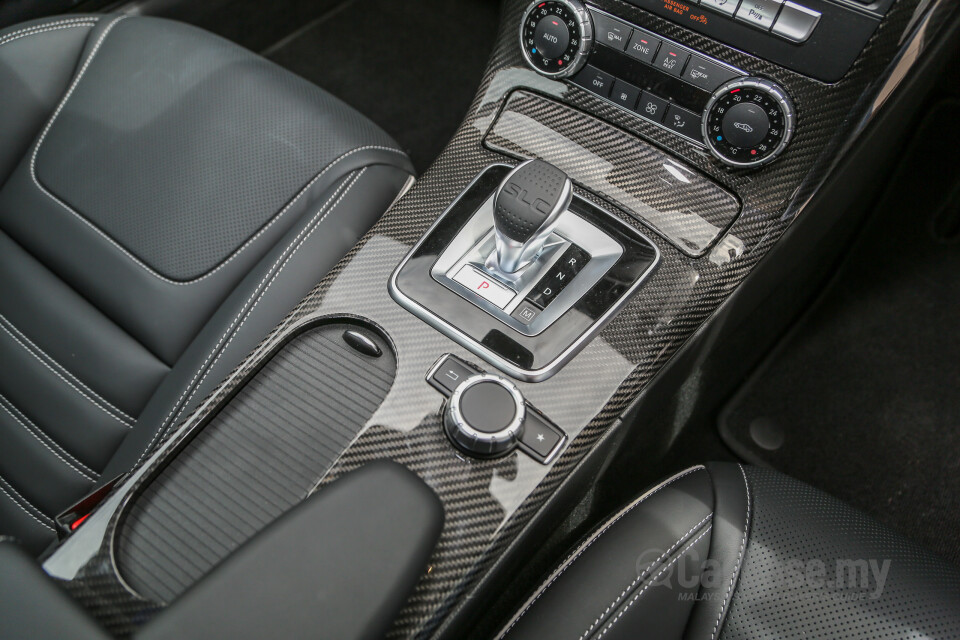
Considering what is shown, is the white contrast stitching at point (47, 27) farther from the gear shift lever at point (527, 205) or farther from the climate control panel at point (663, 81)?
the gear shift lever at point (527, 205)

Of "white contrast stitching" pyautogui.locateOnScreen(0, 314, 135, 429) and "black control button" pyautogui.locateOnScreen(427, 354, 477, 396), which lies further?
"white contrast stitching" pyautogui.locateOnScreen(0, 314, 135, 429)

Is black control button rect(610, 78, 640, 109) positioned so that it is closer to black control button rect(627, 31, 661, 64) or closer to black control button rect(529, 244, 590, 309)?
black control button rect(627, 31, 661, 64)

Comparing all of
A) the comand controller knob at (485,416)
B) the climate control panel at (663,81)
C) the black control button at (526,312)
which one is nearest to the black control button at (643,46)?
the climate control panel at (663,81)

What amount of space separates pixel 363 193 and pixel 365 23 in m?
1.19

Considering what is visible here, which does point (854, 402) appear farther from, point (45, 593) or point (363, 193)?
point (45, 593)

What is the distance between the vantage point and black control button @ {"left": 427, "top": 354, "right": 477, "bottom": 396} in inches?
30.6

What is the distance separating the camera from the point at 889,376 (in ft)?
4.97

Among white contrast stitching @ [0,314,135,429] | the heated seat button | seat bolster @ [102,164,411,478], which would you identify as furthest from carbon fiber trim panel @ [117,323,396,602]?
the heated seat button

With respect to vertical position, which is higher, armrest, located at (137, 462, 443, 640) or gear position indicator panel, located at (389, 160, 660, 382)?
gear position indicator panel, located at (389, 160, 660, 382)

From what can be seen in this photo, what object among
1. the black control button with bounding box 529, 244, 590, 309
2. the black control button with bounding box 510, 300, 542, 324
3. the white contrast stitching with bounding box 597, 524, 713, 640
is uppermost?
the black control button with bounding box 529, 244, 590, 309

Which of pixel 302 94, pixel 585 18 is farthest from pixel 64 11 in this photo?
pixel 585 18

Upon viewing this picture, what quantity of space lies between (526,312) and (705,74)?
374 mm

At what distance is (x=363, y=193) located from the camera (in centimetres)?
106

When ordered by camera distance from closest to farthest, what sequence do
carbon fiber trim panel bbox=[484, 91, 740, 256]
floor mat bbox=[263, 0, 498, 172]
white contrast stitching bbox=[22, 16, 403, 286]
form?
carbon fiber trim panel bbox=[484, 91, 740, 256], white contrast stitching bbox=[22, 16, 403, 286], floor mat bbox=[263, 0, 498, 172]
